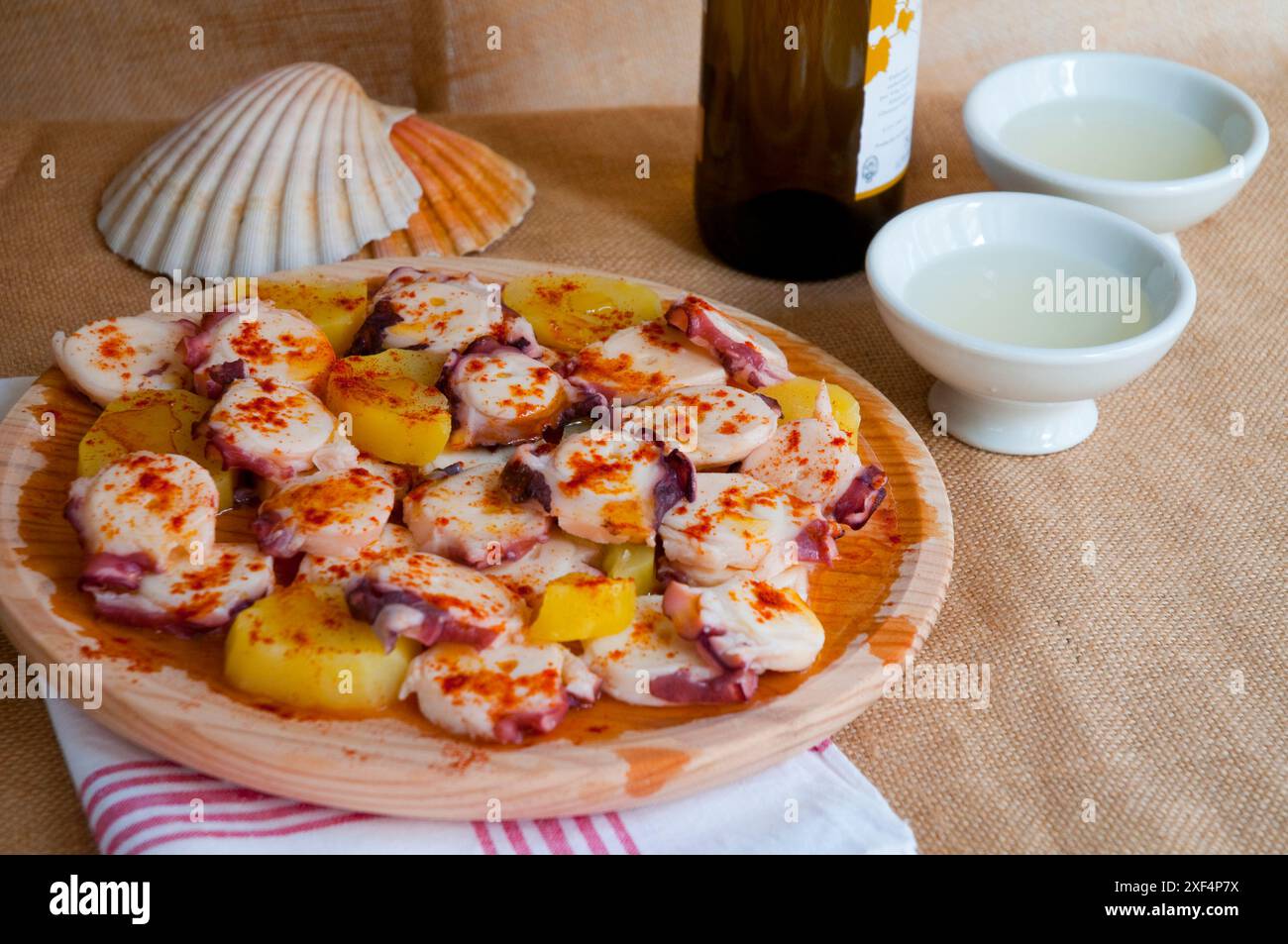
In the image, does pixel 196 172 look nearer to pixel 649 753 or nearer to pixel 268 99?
pixel 268 99

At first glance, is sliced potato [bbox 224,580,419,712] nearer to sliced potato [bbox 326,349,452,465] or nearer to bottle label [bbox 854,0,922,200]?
sliced potato [bbox 326,349,452,465]

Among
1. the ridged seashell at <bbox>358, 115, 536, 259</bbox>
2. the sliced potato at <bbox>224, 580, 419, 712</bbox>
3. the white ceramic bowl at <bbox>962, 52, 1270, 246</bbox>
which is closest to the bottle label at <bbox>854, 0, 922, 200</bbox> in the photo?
the white ceramic bowl at <bbox>962, 52, 1270, 246</bbox>

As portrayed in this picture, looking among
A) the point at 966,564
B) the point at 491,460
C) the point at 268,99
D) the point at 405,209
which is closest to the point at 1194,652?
the point at 966,564

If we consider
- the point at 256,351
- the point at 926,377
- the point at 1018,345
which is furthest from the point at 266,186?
the point at 1018,345

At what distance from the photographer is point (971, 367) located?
1.46 meters

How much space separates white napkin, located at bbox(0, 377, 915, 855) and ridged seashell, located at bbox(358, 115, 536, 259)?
1.02 m

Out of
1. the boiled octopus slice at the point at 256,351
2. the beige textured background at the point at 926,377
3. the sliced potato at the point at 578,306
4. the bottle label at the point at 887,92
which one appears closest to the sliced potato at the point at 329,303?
the boiled octopus slice at the point at 256,351

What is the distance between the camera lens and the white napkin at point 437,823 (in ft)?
3.46

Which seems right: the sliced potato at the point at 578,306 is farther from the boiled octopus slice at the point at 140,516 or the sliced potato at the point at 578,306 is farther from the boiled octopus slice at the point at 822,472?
the boiled octopus slice at the point at 140,516

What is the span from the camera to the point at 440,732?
1.08 m

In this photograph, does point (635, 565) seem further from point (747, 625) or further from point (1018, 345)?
point (1018, 345)

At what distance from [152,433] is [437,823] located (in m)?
0.54

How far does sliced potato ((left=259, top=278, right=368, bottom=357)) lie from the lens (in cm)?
154

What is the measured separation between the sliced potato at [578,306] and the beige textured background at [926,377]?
32 centimetres
